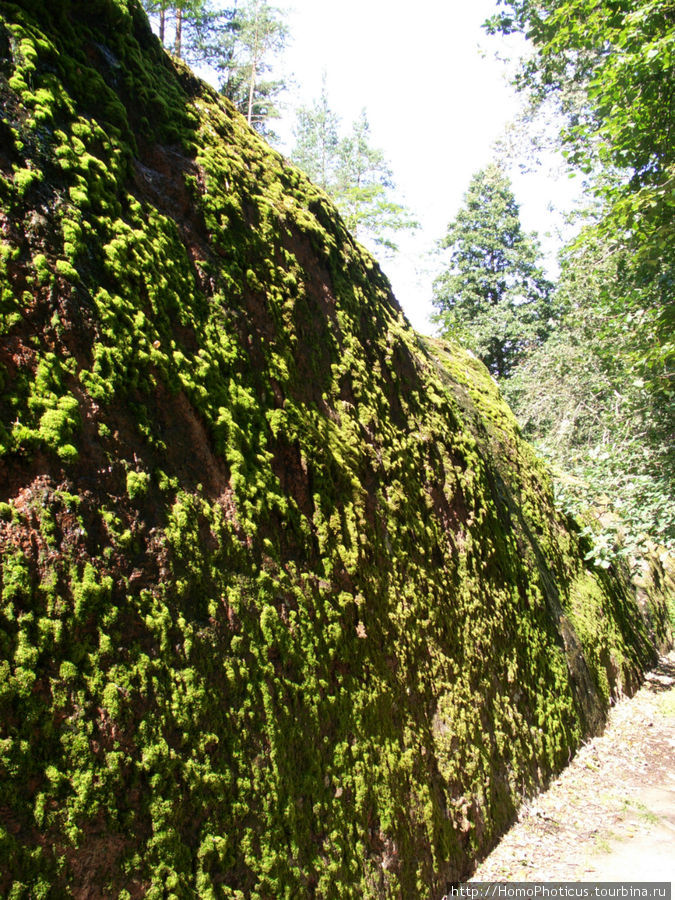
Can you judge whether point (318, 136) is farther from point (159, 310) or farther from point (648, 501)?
point (159, 310)

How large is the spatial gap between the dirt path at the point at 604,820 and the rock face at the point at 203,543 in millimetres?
238

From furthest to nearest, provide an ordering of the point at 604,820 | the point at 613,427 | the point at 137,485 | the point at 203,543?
the point at 613,427
the point at 604,820
the point at 203,543
the point at 137,485

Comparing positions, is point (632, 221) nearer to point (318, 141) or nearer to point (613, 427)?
point (613, 427)

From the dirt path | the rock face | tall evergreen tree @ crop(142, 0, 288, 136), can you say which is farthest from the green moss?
tall evergreen tree @ crop(142, 0, 288, 136)

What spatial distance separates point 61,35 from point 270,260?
1.54m

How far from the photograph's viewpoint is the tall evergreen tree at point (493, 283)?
27109 mm

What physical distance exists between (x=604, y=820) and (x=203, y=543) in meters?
4.43

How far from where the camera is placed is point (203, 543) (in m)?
2.40

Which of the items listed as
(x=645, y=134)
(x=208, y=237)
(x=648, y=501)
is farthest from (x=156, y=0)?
(x=648, y=501)

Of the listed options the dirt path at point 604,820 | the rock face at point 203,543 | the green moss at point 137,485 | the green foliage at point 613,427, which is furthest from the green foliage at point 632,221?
the green moss at point 137,485

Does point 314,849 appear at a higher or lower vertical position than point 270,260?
lower

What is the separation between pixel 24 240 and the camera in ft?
6.76

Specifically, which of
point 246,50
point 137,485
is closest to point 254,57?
point 246,50

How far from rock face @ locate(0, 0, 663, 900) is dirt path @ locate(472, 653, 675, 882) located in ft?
0.78
